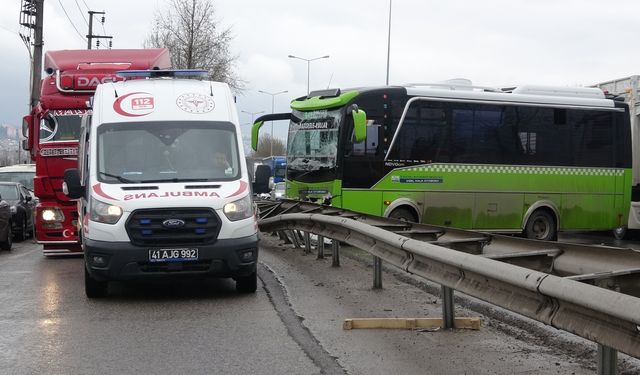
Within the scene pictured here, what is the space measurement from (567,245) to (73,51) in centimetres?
1137

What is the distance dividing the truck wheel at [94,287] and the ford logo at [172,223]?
3.58 ft

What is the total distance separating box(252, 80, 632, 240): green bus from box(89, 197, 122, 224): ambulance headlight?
6.58 metres

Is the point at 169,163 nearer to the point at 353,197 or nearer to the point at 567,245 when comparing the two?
the point at 567,245

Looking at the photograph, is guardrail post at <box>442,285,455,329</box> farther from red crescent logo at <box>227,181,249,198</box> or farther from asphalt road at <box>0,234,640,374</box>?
red crescent logo at <box>227,181,249,198</box>

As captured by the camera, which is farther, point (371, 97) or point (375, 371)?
point (371, 97)

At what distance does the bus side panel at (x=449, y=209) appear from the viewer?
15.5 meters

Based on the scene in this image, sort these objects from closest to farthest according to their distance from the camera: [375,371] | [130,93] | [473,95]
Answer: [375,371] → [130,93] → [473,95]

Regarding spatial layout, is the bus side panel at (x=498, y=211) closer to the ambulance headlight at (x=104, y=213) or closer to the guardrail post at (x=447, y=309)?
the guardrail post at (x=447, y=309)

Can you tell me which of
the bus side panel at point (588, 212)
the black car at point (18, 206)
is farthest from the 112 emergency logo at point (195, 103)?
the bus side panel at point (588, 212)

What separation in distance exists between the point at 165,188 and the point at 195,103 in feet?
5.04

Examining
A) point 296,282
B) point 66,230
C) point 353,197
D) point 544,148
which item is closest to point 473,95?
point 544,148

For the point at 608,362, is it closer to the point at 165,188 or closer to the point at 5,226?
the point at 165,188

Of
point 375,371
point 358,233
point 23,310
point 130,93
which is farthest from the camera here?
point 130,93

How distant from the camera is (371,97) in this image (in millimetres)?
15164
